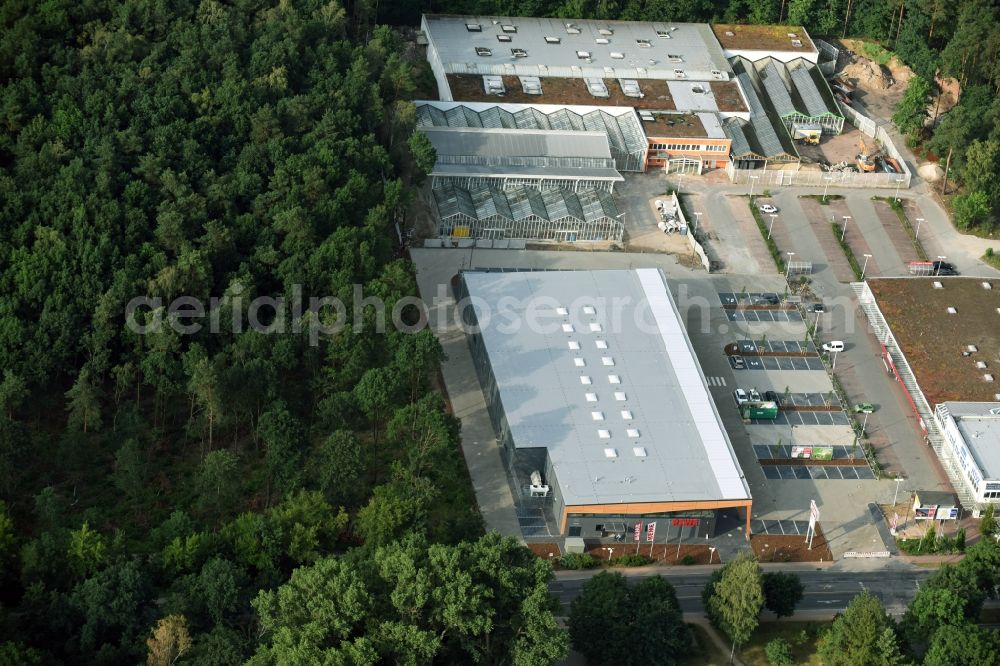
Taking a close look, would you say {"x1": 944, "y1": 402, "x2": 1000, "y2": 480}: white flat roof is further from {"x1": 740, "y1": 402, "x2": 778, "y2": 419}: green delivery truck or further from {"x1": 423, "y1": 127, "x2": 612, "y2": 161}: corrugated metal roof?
{"x1": 423, "y1": 127, "x2": 612, "y2": 161}: corrugated metal roof

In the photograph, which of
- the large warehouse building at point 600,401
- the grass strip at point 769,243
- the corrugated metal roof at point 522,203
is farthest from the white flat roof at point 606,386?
the grass strip at point 769,243

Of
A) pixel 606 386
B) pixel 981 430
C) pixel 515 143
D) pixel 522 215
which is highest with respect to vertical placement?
pixel 515 143

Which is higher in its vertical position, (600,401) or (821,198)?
(821,198)

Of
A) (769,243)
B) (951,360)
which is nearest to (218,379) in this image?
(769,243)

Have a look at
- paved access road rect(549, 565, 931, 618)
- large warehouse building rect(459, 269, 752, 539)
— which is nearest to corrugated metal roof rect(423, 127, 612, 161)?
large warehouse building rect(459, 269, 752, 539)

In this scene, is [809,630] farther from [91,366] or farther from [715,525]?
[91,366]

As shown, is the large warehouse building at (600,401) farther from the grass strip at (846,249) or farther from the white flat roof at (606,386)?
the grass strip at (846,249)

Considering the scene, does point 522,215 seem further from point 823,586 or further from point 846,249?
point 823,586
